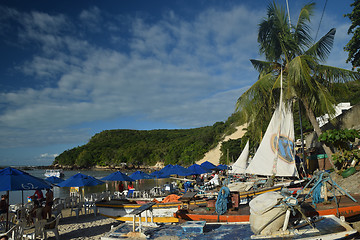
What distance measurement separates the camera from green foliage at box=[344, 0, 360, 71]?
22578 millimetres

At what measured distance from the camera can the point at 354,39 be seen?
74.6ft

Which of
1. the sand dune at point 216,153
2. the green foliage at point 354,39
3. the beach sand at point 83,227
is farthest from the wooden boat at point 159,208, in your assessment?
the sand dune at point 216,153

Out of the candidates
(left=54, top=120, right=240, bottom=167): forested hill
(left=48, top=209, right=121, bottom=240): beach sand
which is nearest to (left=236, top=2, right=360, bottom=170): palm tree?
(left=48, top=209, right=121, bottom=240): beach sand

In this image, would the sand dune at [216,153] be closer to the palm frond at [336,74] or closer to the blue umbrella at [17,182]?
the palm frond at [336,74]

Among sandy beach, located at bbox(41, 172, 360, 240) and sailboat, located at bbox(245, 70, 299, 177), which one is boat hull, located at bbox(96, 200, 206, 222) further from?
sailboat, located at bbox(245, 70, 299, 177)

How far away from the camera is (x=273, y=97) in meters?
16.2

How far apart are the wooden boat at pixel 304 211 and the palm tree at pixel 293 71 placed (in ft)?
22.7

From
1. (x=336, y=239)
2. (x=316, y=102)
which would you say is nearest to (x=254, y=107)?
(x=316, y=102)

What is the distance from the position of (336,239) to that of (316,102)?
33.4 ft

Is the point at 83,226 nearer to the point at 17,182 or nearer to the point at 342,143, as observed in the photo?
the point at 17,182

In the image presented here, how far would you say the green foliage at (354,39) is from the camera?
22.6 meters

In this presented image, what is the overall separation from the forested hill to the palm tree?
163ft

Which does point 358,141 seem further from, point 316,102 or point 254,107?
point 254,107

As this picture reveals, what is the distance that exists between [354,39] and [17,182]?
27.4 metres
